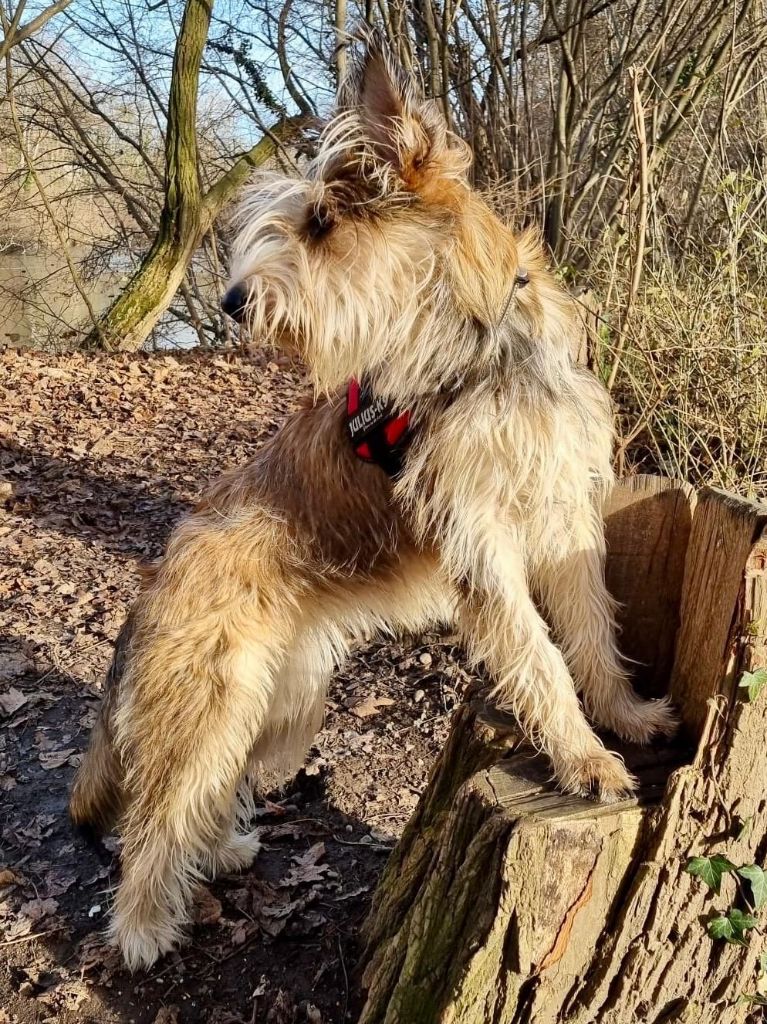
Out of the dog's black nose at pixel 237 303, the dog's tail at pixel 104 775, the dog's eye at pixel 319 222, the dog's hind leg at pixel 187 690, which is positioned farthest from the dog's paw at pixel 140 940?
the dog's eye at pixel 319 222

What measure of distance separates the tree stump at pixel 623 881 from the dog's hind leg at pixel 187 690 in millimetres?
871

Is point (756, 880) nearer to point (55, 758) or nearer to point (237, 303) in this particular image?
point (237, 303)

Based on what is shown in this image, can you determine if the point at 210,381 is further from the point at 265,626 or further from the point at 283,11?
the point at 265,626

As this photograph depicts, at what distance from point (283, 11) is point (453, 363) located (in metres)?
8.81

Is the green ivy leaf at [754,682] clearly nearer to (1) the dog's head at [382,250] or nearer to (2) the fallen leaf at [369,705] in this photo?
(1) the dog's head at [382,250]

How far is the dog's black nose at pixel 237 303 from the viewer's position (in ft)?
7.65

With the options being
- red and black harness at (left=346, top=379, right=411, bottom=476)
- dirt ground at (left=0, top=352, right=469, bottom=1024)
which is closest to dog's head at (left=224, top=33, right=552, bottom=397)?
red and black harness at (left=346, top=379, right=411, bottom=476)

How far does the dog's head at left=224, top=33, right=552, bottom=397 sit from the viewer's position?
233cm

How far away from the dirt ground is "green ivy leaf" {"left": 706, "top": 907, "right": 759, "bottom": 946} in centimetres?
117

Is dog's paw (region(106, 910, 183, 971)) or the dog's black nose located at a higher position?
the dog's black nose

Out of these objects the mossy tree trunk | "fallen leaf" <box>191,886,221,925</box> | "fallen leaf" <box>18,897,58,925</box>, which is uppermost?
the mossy tree trunk

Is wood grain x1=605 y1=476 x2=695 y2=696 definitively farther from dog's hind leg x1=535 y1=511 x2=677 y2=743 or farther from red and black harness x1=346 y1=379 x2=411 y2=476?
red and black harness x1=346 y1=379 x2=411 y2=476

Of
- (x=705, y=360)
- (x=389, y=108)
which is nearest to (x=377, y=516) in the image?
(x=389, y=108)

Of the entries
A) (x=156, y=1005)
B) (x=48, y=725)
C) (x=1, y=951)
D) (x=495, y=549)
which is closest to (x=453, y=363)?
(x=495, y=549)
